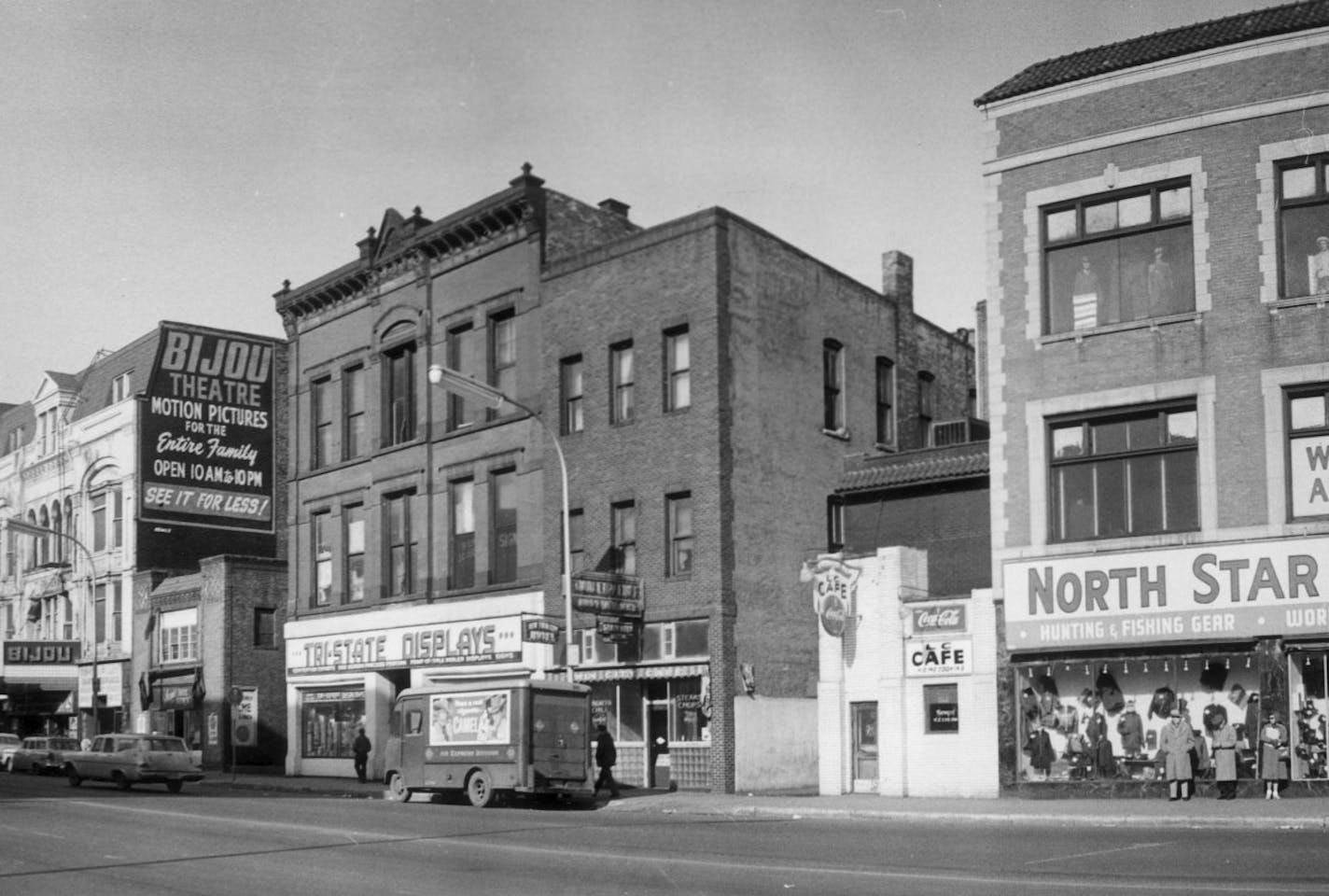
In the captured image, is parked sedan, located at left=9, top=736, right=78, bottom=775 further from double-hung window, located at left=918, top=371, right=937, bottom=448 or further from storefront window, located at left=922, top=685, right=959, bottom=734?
storefront window, located at left=922, top=685, right=959, bottom=734

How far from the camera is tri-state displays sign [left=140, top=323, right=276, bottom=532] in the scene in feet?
194

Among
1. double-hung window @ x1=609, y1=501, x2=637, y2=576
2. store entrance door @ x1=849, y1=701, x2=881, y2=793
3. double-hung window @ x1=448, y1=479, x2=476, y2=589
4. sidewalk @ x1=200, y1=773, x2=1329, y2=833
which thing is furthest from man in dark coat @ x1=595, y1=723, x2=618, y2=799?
double-hung window @ x1=448, y1=479, x2=476, y2=589

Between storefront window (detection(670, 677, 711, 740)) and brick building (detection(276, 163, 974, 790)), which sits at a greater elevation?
brick building (detection(276, 163, 974, 790))

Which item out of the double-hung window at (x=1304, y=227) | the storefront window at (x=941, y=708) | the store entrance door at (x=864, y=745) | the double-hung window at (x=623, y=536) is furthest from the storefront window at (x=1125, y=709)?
the double-hung window at (x=623, y=536)

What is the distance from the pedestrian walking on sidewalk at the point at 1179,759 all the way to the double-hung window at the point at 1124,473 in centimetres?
356

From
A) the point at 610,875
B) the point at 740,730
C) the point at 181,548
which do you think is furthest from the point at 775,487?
the point at 181,548

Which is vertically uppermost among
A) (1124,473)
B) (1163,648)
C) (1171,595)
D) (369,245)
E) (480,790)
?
(369,245)

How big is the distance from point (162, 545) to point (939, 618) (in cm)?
3840

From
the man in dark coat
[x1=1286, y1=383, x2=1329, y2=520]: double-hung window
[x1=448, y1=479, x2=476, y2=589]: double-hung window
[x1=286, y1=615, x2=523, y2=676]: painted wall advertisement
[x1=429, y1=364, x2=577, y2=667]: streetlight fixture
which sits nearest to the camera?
[x1=1286, y1=383, x2=1329, y2=520]: double-hung window

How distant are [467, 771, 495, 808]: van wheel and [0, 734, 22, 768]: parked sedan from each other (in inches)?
1081

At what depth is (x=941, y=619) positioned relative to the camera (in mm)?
30422

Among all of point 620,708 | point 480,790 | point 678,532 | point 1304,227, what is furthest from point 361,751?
point 1304,227

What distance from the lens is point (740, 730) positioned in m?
33.4

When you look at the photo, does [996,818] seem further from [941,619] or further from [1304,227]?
[1304,227]
